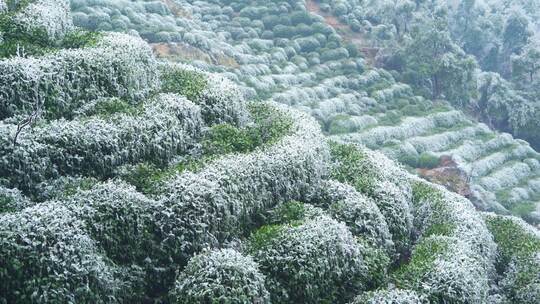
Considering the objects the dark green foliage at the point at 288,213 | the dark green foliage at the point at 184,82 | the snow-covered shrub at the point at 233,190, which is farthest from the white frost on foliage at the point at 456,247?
the dark green foliage at the point at 184,82

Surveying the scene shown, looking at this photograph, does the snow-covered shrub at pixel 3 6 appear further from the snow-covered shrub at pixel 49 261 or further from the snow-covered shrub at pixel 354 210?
the snow-covered shrub at pixel 354 210

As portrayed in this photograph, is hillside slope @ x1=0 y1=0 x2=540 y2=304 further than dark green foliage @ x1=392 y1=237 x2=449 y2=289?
No

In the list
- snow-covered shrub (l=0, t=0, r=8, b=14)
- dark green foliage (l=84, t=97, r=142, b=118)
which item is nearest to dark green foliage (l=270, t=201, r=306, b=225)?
dark green foliage (l=84, t=97, r=142, b=118)

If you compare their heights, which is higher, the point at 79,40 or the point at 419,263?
the point at 79,40

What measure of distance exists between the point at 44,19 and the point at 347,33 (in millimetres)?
35898

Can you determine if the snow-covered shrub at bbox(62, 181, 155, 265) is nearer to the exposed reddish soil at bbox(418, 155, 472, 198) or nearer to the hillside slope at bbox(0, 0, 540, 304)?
the hillside slope at bbox(0, 0, 540, 304)

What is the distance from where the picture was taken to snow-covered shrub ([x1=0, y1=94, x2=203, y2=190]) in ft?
30.4

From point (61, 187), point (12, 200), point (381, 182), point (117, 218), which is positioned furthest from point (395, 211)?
point (12, 200)

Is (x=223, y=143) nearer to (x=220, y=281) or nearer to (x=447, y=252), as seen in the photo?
(x=220, y=281)

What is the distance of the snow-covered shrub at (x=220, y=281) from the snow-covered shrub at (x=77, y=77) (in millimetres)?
3662

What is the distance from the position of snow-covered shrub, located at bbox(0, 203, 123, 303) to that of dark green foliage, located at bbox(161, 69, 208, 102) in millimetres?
4166

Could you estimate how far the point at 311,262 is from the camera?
→ 955 centimetres

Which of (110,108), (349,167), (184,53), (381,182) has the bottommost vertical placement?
(184,53)

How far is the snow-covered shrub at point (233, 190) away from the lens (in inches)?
373
